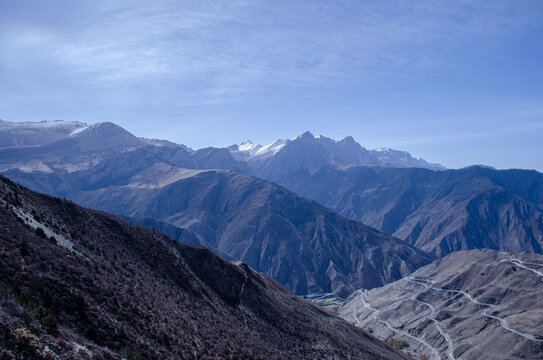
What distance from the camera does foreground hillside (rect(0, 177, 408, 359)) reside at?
2289cm

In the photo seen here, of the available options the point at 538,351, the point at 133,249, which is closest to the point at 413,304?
the point at 538,351

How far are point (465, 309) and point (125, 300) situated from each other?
110365mm

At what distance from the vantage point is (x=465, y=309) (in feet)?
377

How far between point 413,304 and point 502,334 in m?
40.7

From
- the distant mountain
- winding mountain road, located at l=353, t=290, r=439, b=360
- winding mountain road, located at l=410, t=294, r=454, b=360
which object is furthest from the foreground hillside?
winding mountain road, located at l=353, t=290, r=439, b=360

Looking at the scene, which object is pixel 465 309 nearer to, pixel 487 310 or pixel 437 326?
pixel 487 310

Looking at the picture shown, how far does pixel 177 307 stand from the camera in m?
41.5

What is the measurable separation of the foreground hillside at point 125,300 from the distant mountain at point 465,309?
1475 inches

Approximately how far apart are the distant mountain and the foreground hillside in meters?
37.5

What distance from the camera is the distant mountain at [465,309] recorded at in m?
89.2

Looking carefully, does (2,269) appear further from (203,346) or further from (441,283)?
(441,283)

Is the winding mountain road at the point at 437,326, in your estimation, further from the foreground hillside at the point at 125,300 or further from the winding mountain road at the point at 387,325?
the foreground hillside at the point at 125,300

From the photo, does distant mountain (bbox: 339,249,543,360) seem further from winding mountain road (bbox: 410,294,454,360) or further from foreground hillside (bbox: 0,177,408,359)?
foreground hillside (bbox: 0,177,408,359)

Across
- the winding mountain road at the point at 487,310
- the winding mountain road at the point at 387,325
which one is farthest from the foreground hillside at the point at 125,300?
the winding mountain road at the point at 487,310
